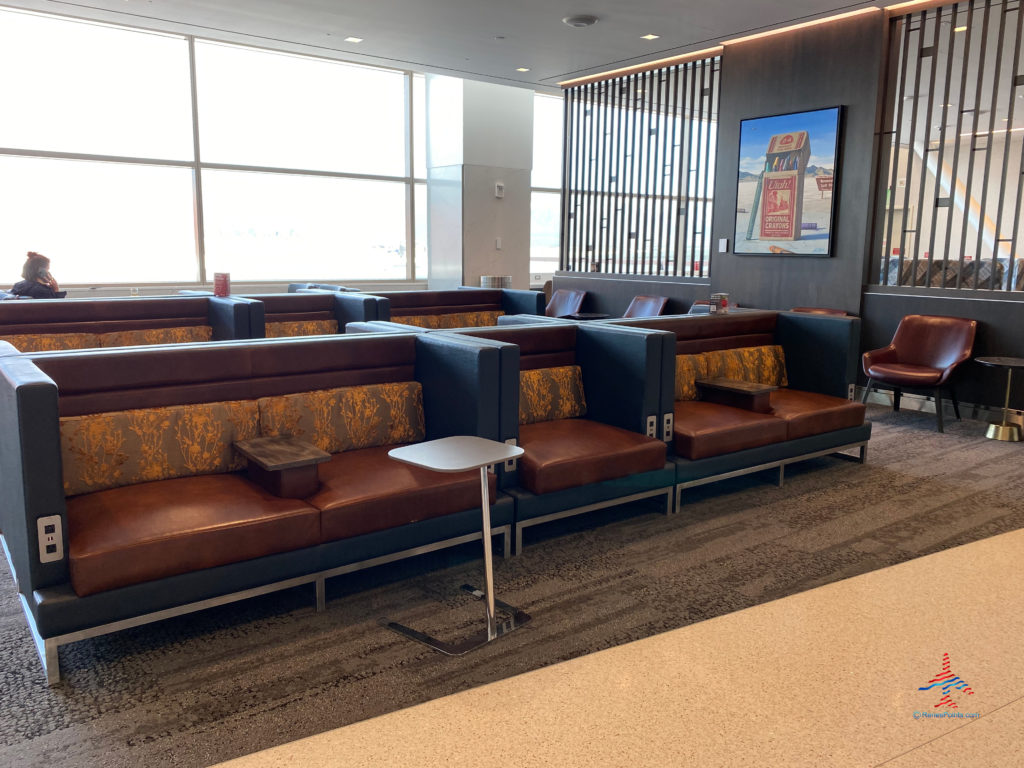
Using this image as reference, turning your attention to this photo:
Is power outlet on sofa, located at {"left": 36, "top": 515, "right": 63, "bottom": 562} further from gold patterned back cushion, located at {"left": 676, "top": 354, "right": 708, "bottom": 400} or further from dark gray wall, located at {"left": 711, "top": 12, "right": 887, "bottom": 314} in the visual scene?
dark gray wall, located at {"left": 711, "top": 12, "right": 887, "bottom": 314}

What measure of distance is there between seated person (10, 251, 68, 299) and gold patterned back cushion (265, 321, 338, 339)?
5.39ft

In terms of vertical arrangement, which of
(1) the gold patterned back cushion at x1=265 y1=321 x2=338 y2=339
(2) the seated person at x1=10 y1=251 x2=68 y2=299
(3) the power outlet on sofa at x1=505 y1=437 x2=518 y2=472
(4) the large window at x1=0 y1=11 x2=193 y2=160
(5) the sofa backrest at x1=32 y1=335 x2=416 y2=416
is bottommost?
(3) the power outlet on sofa at x1=505 y1=437 x2=518 y2=472

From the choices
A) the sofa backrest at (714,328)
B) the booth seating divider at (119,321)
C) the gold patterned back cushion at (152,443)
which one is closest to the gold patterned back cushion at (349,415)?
the gold patterned back cushion at (152,443)

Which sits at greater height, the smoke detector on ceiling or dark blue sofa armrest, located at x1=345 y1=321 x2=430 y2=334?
the smoke detector on ceiling

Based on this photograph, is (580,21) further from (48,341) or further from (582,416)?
(48,341)

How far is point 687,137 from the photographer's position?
318 inches

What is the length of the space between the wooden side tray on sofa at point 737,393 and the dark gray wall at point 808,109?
9.18 ft

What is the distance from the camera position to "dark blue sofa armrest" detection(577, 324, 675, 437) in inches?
150

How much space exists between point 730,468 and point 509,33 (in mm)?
4855

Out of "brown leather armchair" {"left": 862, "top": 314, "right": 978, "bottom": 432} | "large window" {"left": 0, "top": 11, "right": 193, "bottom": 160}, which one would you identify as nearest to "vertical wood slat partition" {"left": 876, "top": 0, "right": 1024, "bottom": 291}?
"brown leather armchair" {"left": 862, "top": 314, "right": 978, "bottom": 432}

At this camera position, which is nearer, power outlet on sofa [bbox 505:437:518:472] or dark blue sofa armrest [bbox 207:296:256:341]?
power outlet on sofa [bbox 505:437:518:472]

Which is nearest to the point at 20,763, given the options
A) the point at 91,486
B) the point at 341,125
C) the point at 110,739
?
the point at 110,739

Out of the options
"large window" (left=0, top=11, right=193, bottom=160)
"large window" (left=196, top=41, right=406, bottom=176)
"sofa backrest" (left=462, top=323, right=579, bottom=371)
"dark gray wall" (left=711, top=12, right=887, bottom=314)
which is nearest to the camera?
"sofa backrest" (left=462, top=323, right=579, bottom=371)

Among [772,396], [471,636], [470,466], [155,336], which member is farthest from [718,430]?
[155,336]
